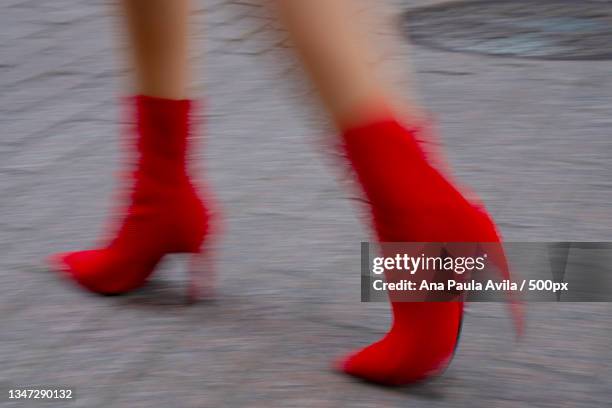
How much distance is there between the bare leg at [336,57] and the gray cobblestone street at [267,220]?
69 mm

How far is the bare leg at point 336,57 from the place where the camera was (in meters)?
2.16

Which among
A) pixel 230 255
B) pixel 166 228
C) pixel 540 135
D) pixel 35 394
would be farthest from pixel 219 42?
pixel 35 394

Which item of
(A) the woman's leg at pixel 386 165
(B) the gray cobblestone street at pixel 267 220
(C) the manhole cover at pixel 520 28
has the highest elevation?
(A) the woman's leg at pixel 386 165

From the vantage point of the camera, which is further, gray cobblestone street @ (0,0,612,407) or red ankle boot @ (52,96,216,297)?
red ankle boot @ (52,96,216,297)

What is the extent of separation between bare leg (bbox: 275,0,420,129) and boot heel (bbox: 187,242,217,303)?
0.54 metres

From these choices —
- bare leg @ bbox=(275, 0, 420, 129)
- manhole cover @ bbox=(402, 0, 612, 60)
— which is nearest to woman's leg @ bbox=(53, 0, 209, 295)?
bare leg @ bbox=(275, 0, 420, 129)

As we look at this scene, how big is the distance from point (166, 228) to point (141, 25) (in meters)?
0.40

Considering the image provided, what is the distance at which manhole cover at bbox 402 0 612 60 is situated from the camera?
191 inches

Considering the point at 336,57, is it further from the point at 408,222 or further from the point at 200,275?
the point at 200,275

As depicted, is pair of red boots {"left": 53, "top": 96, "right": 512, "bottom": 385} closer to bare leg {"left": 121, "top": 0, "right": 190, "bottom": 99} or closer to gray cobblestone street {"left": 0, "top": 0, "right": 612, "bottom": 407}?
gray cobblestone street {"left": 0, "top": 0, "right": 612, "bottom": 407}

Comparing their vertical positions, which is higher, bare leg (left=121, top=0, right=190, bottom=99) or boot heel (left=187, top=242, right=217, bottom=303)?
bare leg (left=121, top=0, right=190, bottom=99)

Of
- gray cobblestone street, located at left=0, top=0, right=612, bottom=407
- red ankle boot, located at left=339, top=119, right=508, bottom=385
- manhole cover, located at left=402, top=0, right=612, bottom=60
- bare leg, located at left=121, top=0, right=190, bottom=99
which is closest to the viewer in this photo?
red ankle boot, located at left=339, top=119, right=508, bottom=385

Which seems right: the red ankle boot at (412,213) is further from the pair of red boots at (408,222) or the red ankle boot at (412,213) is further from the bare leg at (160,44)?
the bare leg at (160,44)

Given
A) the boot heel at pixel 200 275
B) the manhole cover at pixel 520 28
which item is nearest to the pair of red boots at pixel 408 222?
the boot heel at pixel 200 275
